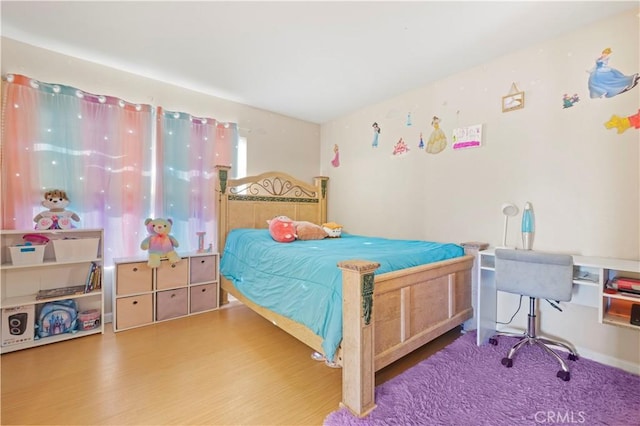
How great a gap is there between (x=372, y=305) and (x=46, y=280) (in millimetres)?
2970

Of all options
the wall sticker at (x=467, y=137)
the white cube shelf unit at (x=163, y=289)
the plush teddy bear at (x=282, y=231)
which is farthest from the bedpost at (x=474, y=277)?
the white cube shelf unit at (x=163, y=289)

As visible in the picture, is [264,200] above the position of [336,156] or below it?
below

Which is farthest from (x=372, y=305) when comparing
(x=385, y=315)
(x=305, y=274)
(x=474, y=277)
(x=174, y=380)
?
(x=474, y=277)

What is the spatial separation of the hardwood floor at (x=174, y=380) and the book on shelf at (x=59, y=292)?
41 centimetres

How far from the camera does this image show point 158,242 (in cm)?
294

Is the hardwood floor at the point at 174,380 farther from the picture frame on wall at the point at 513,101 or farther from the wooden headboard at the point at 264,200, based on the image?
the picture frame on wall at the point at 513,101

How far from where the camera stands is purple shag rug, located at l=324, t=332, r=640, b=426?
156 centimetres

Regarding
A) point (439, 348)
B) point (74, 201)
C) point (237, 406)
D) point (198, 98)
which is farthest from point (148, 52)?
point (439, 348)

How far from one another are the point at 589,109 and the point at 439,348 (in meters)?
2.24

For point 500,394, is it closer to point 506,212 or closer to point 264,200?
point 506,212

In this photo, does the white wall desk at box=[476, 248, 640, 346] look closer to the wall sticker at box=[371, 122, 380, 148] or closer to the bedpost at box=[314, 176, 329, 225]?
the wall sticker at box=[371, 122, 380, 148]

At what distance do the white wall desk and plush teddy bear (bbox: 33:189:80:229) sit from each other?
3.65 m

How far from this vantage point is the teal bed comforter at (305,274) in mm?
1790

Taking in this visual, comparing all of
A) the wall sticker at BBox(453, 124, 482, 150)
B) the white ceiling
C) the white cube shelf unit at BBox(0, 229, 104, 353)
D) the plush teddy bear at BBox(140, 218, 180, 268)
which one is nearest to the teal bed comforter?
the plush teddy bear at BBox(140, 218, 180, 268)
